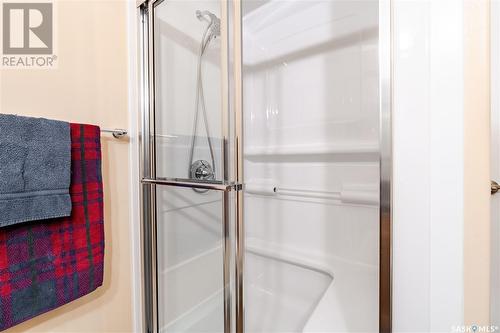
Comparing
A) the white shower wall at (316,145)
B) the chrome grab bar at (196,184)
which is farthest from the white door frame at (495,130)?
the chrome grab bar at (196,184)

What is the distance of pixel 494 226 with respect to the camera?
90 cm

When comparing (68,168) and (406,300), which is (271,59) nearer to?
(68,168)

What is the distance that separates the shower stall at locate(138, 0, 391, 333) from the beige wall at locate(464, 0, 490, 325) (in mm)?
140

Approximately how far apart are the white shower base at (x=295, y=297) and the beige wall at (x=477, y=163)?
1.18 ft

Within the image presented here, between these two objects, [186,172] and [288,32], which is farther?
[288,32]

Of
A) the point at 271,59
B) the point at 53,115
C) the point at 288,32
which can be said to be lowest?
the point at 53,115

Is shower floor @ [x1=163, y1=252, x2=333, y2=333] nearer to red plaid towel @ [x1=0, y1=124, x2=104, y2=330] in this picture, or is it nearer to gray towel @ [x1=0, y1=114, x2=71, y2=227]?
red plaid towel @ [x1=0, y1=124, x2=104, y2=330]

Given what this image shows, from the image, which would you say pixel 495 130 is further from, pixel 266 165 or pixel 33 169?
pixel 33 169

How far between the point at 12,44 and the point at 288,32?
125cm

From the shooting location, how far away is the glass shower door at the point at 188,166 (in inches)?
31.6

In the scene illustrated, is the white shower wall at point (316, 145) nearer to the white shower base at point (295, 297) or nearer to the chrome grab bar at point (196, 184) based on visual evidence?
the white shower base at point (295, 297)

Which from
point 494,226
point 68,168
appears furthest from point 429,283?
point 68,168

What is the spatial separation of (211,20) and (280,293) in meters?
1.42

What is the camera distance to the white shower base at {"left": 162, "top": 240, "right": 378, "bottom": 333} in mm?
892
